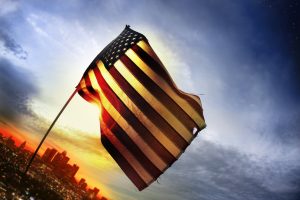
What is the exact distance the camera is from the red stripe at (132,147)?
50.5 ft

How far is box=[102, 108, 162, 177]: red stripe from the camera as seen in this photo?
15.4 metres

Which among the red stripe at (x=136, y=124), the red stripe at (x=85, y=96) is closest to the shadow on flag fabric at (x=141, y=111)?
the red stripe at (x=136, y=124)

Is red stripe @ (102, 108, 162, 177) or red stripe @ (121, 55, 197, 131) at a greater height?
red stripe @ (121, 55, 197, 131)

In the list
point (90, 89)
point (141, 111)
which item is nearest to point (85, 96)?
point (90, 89)

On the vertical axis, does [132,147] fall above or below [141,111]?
below

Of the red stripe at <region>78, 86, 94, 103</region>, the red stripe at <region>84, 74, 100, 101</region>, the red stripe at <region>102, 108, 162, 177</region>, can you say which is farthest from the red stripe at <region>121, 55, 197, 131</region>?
the red stripe at <region>78, 86, 94, 103</region>

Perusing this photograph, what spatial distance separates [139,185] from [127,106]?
14.8 feet

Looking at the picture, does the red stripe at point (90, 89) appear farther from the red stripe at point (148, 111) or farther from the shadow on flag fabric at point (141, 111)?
the red stripe at point (148, 111)

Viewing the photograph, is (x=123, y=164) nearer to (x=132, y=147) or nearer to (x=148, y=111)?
(x=132, y=147)

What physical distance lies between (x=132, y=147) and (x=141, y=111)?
6.93 ft

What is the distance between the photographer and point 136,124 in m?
15.7

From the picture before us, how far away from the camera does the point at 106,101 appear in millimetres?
16188

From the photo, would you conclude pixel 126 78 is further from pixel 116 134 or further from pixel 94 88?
pixel 116 134

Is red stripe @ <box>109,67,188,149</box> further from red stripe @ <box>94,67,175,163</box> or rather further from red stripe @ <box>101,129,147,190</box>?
red stripe @ <box>101,129,147,190</box>
